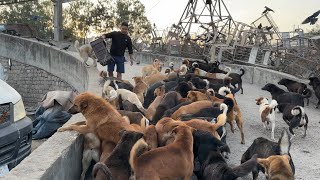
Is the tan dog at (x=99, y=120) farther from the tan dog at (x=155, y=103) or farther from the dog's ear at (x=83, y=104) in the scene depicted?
the tan dog at (x=155, y=103)

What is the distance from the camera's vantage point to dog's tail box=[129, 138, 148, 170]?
13.1 feet

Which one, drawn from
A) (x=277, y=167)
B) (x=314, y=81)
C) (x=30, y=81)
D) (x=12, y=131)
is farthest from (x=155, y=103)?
(x=30, y=81)

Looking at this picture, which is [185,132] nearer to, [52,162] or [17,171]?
[52,162]

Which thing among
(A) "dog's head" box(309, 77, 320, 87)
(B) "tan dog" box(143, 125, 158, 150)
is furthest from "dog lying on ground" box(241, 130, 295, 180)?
(A) "dog's head" box(309, 77, 320, 87)

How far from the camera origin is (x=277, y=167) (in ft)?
15.2

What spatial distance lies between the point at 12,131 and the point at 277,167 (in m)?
3.23

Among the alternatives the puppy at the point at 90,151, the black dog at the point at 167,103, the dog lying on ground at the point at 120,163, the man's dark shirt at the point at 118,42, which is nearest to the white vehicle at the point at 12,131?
the puppy at the point at 90,151

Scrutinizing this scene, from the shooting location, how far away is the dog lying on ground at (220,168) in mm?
4395

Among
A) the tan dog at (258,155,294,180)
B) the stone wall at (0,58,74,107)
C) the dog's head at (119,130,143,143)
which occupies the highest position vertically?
the dog's head at (119,130,143,143)

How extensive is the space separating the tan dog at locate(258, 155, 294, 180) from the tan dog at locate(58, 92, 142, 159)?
Result: 1.60 meters

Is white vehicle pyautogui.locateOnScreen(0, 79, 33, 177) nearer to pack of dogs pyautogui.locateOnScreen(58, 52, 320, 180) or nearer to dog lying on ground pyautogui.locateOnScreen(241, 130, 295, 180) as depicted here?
pack of dogs pyautogui.locateOnScreen(58, 52, 320, 180)

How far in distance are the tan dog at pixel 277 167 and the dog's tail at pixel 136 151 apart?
1.42m

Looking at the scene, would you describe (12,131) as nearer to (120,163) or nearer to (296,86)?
(120,163)

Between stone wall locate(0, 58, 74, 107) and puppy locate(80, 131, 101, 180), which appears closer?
puppy locate(80, 131, 101, 180)
